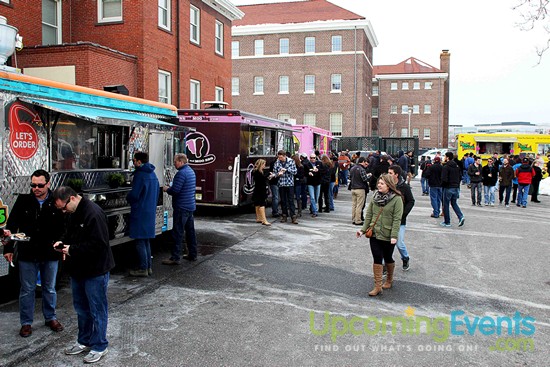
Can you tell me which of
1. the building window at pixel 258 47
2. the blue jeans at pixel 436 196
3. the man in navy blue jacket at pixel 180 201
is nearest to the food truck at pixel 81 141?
the man in navy blue jacket at pixel 180 201

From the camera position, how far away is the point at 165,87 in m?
19.2

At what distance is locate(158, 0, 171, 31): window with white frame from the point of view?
60.4 feet

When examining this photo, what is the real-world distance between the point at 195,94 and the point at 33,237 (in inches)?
686

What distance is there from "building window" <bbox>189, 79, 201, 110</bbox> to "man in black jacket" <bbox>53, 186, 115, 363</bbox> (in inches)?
675

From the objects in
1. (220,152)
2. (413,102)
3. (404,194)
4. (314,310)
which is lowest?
(314,310)

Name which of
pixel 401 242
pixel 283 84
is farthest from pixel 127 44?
pixel 283 84

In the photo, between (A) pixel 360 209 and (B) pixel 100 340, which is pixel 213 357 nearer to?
(B) pixel 100 340

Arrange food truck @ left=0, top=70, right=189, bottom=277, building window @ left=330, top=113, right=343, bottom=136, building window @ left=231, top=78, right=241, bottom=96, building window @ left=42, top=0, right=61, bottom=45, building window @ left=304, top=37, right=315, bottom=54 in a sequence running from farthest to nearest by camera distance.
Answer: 1. building window @ left=231, top=78, right=241, bottom=96
2. building window @ left=330, top=113, right=343, bottom=136
3. building window @ left=304, top=37, right=315, bottom=54
4. building window @ left=42, top=0, right=61, bottom=45
5. food truck @ left=0, top=70, right=189, bottom=277

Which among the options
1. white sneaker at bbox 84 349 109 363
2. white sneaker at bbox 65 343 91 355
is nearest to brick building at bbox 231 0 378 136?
white sneaker at bbox 65 343 91 355

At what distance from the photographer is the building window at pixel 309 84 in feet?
167

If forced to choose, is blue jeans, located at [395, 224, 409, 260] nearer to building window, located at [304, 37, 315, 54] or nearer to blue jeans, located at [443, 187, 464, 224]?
blue jeans, located at [443, 187, 464, 224]

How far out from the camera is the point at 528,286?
7.43m

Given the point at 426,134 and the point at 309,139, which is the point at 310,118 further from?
the point at 309,139

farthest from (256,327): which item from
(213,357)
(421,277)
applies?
(421,277)
